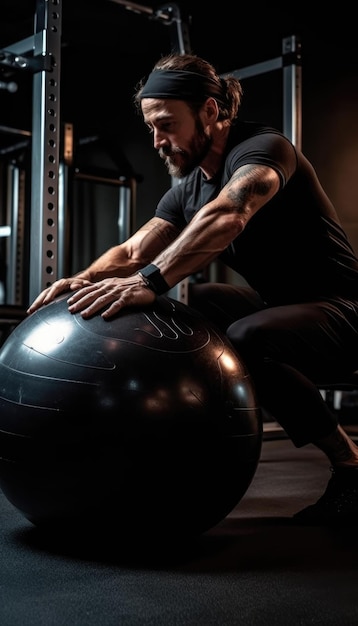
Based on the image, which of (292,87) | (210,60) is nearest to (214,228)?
(292,87)

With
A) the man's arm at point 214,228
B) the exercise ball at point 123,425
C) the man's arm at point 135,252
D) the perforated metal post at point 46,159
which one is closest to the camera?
the exercise ball at point 123,425

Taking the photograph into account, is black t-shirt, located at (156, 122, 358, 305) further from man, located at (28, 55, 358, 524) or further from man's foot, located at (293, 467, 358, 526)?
man's foot, located at (293, 467, 358, 526)

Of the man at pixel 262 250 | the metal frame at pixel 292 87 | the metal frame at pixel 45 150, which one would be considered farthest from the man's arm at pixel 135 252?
the metal frame at pixel 292 87

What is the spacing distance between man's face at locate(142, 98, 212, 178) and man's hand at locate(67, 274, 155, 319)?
0.66 metres

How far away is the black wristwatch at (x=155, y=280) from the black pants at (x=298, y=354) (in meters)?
0.27

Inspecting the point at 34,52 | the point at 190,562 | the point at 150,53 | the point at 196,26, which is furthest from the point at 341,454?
the point at 150,53

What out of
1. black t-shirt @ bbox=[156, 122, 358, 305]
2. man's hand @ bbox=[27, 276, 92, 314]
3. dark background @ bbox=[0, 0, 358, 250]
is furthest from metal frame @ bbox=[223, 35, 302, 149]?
man's hand @ bbox=[27, 276, 92, 314]

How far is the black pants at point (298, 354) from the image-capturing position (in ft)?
6.61

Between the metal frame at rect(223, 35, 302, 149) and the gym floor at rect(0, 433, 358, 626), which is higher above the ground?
the metal frame at rect(223, 35, 302, 149)

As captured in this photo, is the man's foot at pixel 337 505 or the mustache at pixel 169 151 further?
the mustache at pixel 169 151

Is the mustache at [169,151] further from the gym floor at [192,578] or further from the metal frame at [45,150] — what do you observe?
the gym floor at [192,578]

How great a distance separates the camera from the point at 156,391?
1.56m

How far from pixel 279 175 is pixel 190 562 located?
1.09 metres

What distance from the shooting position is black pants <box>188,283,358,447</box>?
79.3 inches
